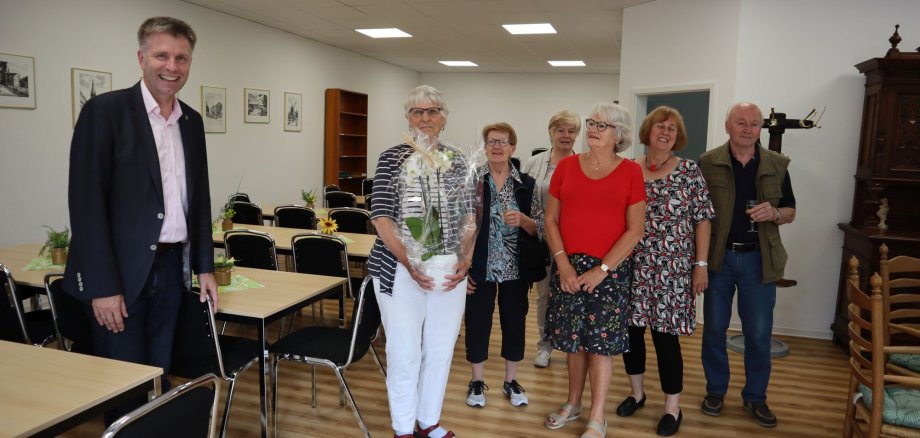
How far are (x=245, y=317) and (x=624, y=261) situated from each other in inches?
68.7

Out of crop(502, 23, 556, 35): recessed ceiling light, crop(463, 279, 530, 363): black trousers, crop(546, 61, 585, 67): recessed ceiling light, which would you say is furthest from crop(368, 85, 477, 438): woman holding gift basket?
crop(546, 61, 585, 67): recessed ceiling light

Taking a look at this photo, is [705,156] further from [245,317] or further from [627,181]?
[245,317]

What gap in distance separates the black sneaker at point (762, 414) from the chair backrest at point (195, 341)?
281 cm

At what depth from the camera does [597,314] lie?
2.75 m

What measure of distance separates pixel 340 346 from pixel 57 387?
1352mm

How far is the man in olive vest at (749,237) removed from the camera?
3148 millimetres

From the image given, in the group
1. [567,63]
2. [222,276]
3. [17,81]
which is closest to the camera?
[222,276]

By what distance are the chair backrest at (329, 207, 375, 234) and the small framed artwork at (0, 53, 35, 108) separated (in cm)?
277

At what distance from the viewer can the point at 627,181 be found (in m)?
2.64

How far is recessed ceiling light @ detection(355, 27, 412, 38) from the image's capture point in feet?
27.3

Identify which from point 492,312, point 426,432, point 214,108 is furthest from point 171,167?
point 214,108

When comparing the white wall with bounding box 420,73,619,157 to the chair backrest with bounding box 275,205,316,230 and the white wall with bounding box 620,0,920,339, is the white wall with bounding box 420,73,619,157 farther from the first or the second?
the white wall with bounding box 620,0,920,339

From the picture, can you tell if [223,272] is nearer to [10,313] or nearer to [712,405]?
[10,313]

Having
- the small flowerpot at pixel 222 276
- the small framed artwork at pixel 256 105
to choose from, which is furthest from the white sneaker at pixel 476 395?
the small framed artwork at pixel 256 105
